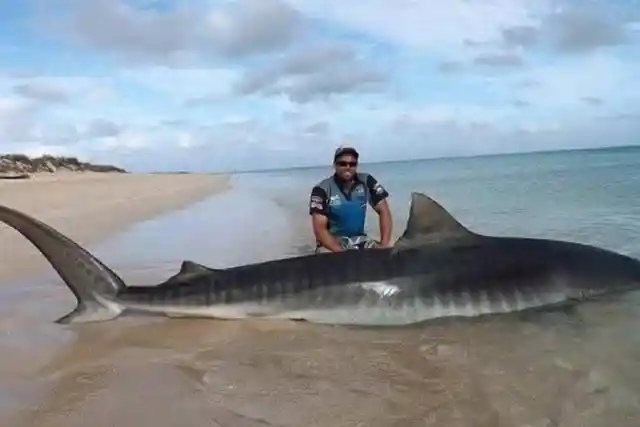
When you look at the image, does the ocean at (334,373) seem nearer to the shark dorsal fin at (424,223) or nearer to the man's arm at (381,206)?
the shark dorsal fin at (424,223)

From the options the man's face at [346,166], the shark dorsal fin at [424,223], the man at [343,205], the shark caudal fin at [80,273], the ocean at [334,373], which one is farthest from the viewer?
the man at [343,205]

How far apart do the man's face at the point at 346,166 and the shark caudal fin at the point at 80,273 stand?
2.61 meters

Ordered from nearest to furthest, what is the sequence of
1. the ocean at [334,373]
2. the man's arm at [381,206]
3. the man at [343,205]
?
the ocean at [334,373], the man at [343,205], the man's arm at [381,206]

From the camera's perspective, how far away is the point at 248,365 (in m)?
4.31

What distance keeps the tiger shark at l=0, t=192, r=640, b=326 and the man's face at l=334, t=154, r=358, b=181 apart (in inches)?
58.9

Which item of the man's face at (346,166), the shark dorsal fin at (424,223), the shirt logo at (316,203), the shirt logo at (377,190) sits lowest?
the shark dorsal fin at (424,223)

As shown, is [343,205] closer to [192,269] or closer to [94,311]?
[192,269]

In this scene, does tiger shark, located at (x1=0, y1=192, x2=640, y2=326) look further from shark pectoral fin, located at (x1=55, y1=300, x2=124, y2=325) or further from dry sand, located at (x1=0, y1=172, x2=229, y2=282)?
dry sand, located at (x1=0, y1=172, x2=229, y2=282)

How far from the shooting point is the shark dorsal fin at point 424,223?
5312 mm

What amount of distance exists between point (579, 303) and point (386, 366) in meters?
1.96

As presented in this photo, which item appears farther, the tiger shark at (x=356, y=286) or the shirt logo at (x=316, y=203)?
the shirt logo at (x=316, y=203)

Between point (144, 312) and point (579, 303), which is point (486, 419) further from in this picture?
point (144, 312)

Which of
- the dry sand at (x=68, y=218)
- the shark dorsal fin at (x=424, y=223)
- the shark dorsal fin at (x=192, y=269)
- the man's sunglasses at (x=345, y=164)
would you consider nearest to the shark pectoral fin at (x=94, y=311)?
the shark dorsal fin at (x=192, y=269)

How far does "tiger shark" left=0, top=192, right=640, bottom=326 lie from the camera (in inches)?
195
